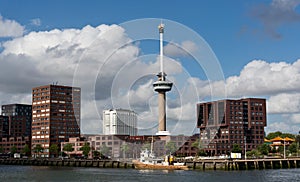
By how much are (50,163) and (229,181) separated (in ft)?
377

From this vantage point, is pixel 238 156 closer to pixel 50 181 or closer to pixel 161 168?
pixel 161 168

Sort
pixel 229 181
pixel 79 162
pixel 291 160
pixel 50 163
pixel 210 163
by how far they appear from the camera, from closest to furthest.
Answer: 1. pixel 229 181
2. pixel 210 163
3. pixel 291 160
4. pixel 79 162
5. pixel 50 163

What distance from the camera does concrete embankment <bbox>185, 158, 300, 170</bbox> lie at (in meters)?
133

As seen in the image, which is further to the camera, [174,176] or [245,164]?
[245,164]

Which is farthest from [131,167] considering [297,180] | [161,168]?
[297,180]

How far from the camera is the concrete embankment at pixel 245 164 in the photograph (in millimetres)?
132875

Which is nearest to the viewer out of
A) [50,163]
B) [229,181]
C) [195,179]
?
[229,181]

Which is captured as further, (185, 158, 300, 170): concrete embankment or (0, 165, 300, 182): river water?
(185, 158, 300, 170): concrete embankment

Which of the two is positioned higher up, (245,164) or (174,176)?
(245,164)

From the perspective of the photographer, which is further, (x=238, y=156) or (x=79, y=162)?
(x=79, y=162)

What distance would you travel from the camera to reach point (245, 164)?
447ft

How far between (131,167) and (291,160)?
158ft

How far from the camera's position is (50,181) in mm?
99188

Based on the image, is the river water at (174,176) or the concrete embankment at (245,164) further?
the concrete embankment at (245,164)
